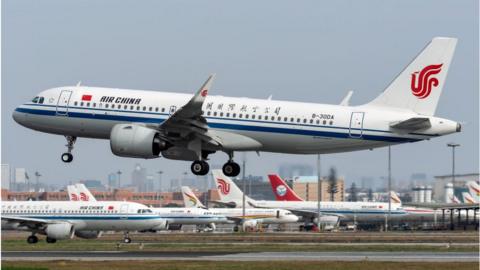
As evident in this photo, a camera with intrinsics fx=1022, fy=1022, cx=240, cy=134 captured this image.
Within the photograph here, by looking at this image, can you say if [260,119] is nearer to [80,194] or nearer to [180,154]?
[180,154]

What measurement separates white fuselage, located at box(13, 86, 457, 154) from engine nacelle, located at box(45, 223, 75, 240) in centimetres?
3251

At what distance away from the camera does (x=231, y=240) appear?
113 m

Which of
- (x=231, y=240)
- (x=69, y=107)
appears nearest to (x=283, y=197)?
(x=231, y=240)

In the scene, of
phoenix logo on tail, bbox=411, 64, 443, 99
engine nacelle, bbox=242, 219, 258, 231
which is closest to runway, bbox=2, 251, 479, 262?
phoenix logo on tail, bbox=411, 64, 443, 99

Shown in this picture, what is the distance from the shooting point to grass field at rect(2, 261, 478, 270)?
61675 millimetres

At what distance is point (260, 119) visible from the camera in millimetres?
72500

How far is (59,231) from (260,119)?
42240mm

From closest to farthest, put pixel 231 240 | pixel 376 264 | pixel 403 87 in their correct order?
1. pixel 376 264
2. pixel 403 87
3. pixel 231 240

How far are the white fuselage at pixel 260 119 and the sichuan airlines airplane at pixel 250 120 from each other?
70 millimetres

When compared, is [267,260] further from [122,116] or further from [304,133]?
[122,116]

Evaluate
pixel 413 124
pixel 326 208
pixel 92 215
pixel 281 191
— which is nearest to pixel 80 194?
pixel 92 215

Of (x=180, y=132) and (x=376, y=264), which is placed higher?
(x=180, y=132)

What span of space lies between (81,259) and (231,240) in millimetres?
41474

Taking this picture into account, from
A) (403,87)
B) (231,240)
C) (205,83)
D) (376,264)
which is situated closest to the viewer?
(376,264)
